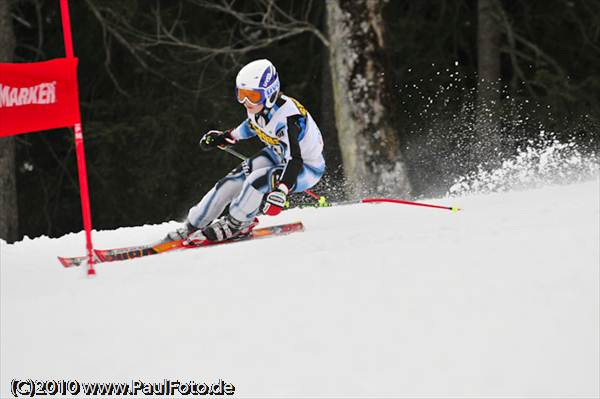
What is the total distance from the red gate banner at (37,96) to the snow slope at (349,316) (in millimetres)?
974

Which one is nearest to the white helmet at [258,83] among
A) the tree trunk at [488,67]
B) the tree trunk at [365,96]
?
the tree trunk at [365,96]

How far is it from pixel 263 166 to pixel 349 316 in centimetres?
241

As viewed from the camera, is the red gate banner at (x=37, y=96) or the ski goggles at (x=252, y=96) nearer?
the red gate banner at (x=37, y=96)

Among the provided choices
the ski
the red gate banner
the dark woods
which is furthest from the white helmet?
the dark woods

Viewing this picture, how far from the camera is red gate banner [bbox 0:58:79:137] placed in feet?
17.7

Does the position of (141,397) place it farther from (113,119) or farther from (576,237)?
(113,119)

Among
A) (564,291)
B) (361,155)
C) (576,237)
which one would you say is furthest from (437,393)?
(361,155)

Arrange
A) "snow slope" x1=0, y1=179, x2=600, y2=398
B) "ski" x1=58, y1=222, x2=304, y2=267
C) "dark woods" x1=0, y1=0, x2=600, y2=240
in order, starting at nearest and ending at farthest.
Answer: "snow slope" x1=0, y1=179, x2=600, y2=398 < "ski" x1=58, y1=222, x2=304, y2=267 < "dark woods" x1=0, y1=0, x2=600, y2=240

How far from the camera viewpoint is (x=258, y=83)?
5883 millimetres

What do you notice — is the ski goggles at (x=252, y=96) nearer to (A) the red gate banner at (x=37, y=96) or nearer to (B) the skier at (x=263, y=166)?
(B) the skier at (x=263, y=166)

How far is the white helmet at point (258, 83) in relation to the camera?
19.3ft

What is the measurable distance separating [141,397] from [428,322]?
4.36 feet

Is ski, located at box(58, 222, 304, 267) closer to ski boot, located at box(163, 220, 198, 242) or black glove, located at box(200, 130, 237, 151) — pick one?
ski boot, located at box(163, 220, 198, 242)

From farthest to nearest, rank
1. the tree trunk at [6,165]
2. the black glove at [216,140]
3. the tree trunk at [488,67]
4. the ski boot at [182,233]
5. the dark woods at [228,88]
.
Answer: the dark woods at [228,88]
the tree trunk at [488,67]
the tree trunk at [6,165]
the black glove at [216,140]
the ski boot at [182,233]
